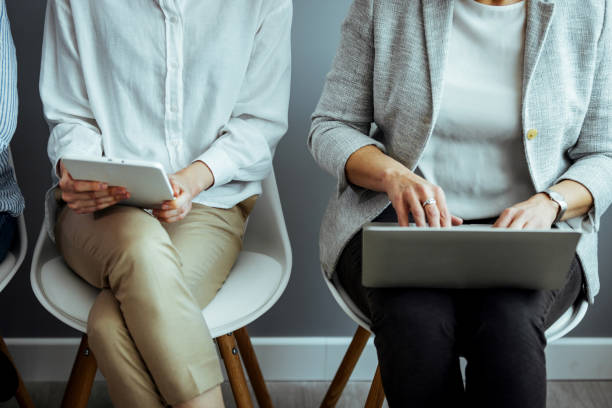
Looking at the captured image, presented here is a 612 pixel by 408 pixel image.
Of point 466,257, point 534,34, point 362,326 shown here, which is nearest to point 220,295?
point 362,326

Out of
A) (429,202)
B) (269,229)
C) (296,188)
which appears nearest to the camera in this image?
(429,202)

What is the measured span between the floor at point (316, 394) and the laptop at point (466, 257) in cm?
76

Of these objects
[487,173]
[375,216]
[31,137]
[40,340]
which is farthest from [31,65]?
[487,173]

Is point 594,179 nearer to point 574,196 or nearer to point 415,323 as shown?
point 574,196

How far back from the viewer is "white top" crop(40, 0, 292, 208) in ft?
3.77

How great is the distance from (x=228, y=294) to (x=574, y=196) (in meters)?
0.60

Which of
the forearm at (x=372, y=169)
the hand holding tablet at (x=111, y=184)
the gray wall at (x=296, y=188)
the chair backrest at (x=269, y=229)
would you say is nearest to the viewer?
the hand holding tablet at (x=111, y=184)

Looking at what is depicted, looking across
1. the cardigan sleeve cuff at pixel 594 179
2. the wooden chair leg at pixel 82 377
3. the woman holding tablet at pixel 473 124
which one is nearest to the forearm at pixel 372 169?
the woman holding tablet at pixel 473 124

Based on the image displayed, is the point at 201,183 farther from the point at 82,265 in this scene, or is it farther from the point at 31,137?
the point at 31,137

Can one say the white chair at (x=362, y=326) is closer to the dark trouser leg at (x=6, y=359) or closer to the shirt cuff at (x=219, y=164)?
the shirt cuff at (x=219, y=164)

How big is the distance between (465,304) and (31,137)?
105 cm

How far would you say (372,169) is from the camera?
104 cm

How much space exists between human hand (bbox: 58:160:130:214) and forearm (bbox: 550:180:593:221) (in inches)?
27.1

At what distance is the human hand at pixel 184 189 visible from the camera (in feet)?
3.38
